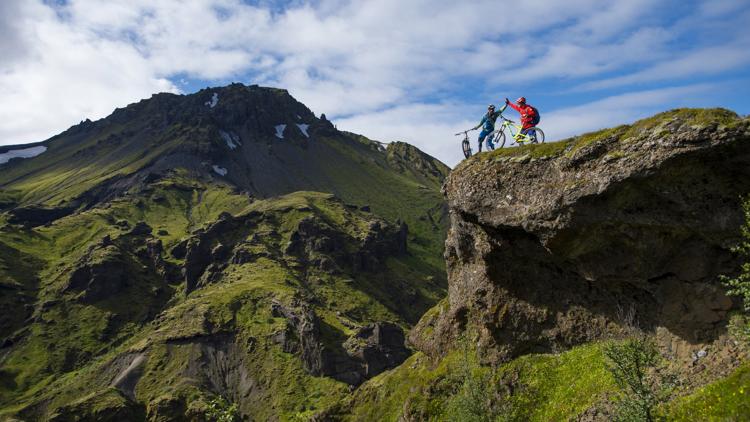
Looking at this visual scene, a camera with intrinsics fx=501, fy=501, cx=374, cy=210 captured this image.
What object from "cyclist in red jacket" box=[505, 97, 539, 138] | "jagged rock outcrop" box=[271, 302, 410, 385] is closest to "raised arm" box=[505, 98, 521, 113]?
"cyclist in red jacket" box=[505, 97, 539, 138]

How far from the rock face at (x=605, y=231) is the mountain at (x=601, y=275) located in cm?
8

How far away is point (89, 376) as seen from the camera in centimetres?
18888

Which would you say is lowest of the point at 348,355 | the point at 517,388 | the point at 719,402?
the point at 348,355

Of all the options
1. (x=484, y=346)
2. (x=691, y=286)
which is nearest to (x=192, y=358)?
(x=484, y=346)

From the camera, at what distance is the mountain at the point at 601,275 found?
85.2 ft

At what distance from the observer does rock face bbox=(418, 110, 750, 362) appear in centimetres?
2705

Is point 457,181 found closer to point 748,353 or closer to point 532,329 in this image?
point 532,329

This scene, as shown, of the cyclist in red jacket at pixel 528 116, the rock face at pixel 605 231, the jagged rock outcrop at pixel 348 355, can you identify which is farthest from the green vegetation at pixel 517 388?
the jagged rock outcrop at pixel 348 355

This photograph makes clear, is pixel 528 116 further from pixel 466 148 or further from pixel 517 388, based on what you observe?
pixel 517 388

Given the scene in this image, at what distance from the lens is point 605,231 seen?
30984 millimetres

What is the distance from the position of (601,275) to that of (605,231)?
11.1ft

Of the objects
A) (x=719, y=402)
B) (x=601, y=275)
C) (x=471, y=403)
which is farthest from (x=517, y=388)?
(x=719, y=402)

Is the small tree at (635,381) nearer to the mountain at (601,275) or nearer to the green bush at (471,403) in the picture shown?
the mountain at (601,275)

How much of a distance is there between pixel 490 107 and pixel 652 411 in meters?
24.7
